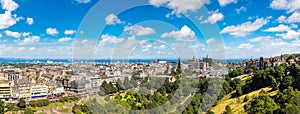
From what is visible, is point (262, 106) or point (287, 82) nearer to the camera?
point (262, 106)

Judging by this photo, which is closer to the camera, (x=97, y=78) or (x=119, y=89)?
(x=119, y=89)

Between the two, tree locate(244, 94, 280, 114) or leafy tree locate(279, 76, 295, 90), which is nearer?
tree locate(244, 94, 280, 114)

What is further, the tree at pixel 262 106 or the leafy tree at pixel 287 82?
the leafy tree at pixel 287 82

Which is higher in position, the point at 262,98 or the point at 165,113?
the point at 262,98

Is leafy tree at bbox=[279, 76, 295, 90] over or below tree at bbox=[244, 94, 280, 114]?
over

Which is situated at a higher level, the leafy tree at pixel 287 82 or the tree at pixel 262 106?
the leafy tree at pixel 287 82

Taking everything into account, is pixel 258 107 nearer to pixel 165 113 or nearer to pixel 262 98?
pixel 262 98

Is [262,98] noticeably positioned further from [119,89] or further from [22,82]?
[22,82]

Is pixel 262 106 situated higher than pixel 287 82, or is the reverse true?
pixel 287 82

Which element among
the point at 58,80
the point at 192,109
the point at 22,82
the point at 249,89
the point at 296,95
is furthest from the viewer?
the point at 58,80

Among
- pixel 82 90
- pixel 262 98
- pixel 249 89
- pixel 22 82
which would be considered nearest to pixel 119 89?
pixel 82 90

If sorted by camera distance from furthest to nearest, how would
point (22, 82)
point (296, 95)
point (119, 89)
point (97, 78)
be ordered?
point (97, 78) < point (22, 82) < point (119, 89) < point (296, 95)
